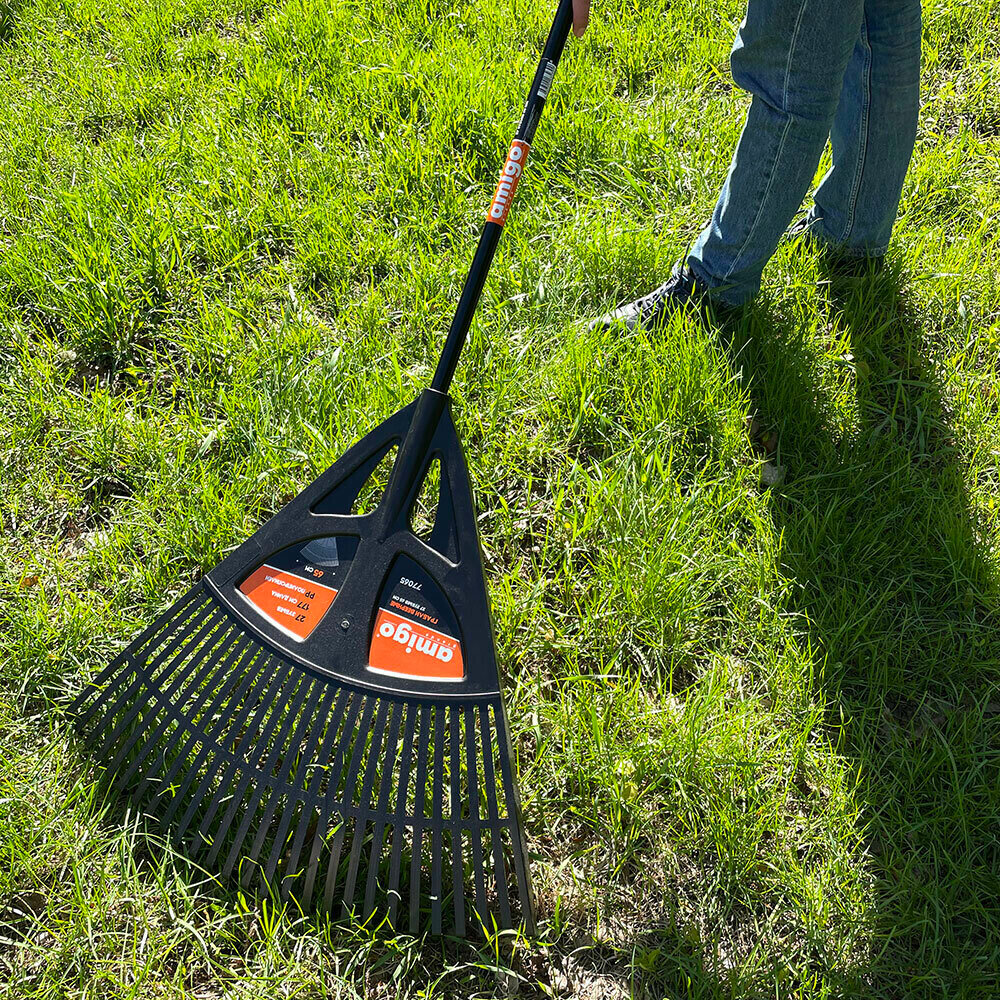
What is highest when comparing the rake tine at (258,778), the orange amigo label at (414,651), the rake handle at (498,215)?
the rake handle at (498,215)

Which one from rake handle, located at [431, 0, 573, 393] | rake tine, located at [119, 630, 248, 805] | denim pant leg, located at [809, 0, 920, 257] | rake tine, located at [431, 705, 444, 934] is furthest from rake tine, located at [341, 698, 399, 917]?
denim pant leg, located at [809, 0, 920, 257]

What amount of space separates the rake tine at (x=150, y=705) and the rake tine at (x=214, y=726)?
8 centimetres

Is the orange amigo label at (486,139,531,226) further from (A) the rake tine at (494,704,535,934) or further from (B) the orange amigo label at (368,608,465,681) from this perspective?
(A) the rake tine at (494,704,535,934)

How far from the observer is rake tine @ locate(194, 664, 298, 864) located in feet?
5.15

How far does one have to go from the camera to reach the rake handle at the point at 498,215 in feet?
6.23

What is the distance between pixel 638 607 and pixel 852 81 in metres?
1.49

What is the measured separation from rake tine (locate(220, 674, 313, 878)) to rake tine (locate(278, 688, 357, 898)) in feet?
0.19

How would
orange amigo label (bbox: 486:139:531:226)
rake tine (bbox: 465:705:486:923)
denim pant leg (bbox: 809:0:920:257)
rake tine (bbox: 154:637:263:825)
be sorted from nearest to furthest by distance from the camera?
rake tine (bbox: 465:705:486:923) → rake tine (bbox: 154:637:263:825) → orange amigo label (bbox: 486:139:531:226) → denim pant leg (bbox: 809:0:920:257)

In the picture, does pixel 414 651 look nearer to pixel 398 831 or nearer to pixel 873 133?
pixel 398 831

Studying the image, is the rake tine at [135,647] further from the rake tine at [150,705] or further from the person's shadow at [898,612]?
the person's shadow at [898,612]

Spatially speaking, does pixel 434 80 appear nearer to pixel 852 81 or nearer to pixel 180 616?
pixel 852 81

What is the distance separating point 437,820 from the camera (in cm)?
153

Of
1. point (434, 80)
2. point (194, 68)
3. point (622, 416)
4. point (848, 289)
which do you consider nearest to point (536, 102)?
point (622, 416)

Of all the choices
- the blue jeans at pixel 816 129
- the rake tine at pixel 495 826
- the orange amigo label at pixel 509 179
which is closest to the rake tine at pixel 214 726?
the rake tine at pixel 495 826
